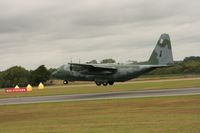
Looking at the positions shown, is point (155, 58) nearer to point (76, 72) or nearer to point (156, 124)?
point (76, 72)

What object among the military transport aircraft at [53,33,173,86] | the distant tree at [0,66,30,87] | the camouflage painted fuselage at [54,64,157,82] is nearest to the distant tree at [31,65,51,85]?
the distant tree at [0,66,30,87]

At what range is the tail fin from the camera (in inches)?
2682

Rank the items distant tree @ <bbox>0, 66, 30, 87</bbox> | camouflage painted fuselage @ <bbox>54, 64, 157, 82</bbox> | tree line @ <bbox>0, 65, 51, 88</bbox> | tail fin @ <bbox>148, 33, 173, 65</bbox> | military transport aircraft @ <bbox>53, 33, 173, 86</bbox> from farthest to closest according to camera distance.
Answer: distant tree @ <bbox>0, 66, 30, 87</bbox> → tree line @ <bbox>0, 65, 51, 88</bbox> → tail fin @ <bbox>148, 33, 173, 65</bbox> → military transport aircraft @ <bbox>53, 33, 173, 86</bbox> → camouflage painted fuselage @ <bbox>54, 64, 157, 82</bbox>

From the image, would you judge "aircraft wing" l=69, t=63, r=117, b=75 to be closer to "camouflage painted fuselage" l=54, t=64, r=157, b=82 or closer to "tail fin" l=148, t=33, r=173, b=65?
"camouflage painted fuselage" l=54, t=64, r=157, b=82

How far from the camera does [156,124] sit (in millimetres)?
20875

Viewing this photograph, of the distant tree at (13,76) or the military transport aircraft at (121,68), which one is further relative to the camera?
the distant tree at (13,76)

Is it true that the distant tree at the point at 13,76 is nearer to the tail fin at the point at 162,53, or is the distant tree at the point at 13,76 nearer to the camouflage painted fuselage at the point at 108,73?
the camouflage painted fuselage at the point at 108,73

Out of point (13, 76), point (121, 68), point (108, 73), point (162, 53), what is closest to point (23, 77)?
point (13, 76)

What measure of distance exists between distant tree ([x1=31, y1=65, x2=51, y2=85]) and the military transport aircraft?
91.8 metres

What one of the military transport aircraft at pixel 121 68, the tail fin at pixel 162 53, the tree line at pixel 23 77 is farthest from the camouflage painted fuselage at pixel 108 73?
the tree line at pixel 23 77

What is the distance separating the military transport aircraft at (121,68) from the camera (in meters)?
67.4

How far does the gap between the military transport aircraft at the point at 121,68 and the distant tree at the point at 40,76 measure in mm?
91811

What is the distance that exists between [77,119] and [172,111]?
19.7ft

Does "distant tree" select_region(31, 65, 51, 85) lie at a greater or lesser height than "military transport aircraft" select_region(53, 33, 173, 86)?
greater
